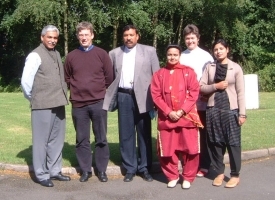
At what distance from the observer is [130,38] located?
653cm

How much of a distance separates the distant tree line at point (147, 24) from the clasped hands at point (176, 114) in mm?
19354

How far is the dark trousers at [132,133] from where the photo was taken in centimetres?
663

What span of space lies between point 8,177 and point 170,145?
2.39 m

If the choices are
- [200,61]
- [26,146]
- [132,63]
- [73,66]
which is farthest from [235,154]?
[26,146]

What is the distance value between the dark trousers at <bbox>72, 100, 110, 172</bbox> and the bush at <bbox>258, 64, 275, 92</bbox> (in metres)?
20.4

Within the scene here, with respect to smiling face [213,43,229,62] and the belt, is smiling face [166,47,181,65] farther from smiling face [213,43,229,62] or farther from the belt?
the belt

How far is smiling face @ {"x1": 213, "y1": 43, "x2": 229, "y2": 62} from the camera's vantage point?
20.8ft

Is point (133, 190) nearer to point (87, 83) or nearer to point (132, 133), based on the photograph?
point (132, 133)

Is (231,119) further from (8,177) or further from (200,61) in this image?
(8,177)

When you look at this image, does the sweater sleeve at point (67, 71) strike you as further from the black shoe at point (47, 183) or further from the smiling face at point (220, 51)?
the smiling face at point (220, 51)

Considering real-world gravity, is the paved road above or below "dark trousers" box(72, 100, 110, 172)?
below

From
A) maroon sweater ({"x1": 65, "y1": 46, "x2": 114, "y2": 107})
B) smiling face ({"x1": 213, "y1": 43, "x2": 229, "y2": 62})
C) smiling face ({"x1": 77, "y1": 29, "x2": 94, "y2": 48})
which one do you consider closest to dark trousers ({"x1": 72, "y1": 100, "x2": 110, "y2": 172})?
maroon sweater ({"x1": 65, "y1": 46, "x2": 114, "y2": 107})

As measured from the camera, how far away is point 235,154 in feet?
21.1

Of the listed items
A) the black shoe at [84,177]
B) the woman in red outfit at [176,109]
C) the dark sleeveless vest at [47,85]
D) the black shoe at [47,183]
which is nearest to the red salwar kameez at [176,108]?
the woman in red outfit at [176,109]
